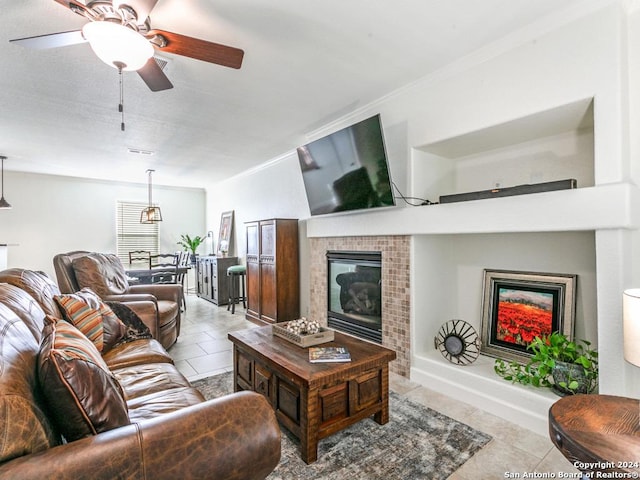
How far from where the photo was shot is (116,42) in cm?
154

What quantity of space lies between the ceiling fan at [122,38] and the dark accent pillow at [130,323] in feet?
5.92

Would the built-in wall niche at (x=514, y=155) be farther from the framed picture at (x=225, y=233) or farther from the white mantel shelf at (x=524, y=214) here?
the framed picture at (x=225, y=233)

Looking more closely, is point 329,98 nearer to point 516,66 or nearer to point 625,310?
point 516,66

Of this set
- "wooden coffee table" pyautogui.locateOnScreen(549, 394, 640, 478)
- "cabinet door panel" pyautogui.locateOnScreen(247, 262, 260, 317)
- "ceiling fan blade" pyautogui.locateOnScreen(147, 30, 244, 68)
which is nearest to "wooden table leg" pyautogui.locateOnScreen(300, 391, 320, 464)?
"wooden coffee table" pyautogui.locateOnScreen(549, 394, 640, 478)

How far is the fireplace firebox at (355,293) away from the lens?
331 centimetres

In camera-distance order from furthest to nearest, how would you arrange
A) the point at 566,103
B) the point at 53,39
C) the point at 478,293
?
the point at 478,293 → the point at 566,103 → the point at 53,39

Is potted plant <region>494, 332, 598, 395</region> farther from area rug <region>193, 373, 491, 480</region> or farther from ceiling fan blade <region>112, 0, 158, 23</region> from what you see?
ceiling fan blade <region>112, 0, 158, 23</region>

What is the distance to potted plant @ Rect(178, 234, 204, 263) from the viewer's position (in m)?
7.42

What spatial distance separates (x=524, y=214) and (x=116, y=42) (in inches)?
98.9

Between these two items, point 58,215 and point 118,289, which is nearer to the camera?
point 118,289

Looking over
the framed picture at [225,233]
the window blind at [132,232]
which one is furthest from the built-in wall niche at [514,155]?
the window blind at [132,232]

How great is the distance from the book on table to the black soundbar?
1.42 meters

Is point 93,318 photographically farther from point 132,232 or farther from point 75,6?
point 132,232

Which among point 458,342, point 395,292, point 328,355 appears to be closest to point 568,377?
point 458,342
